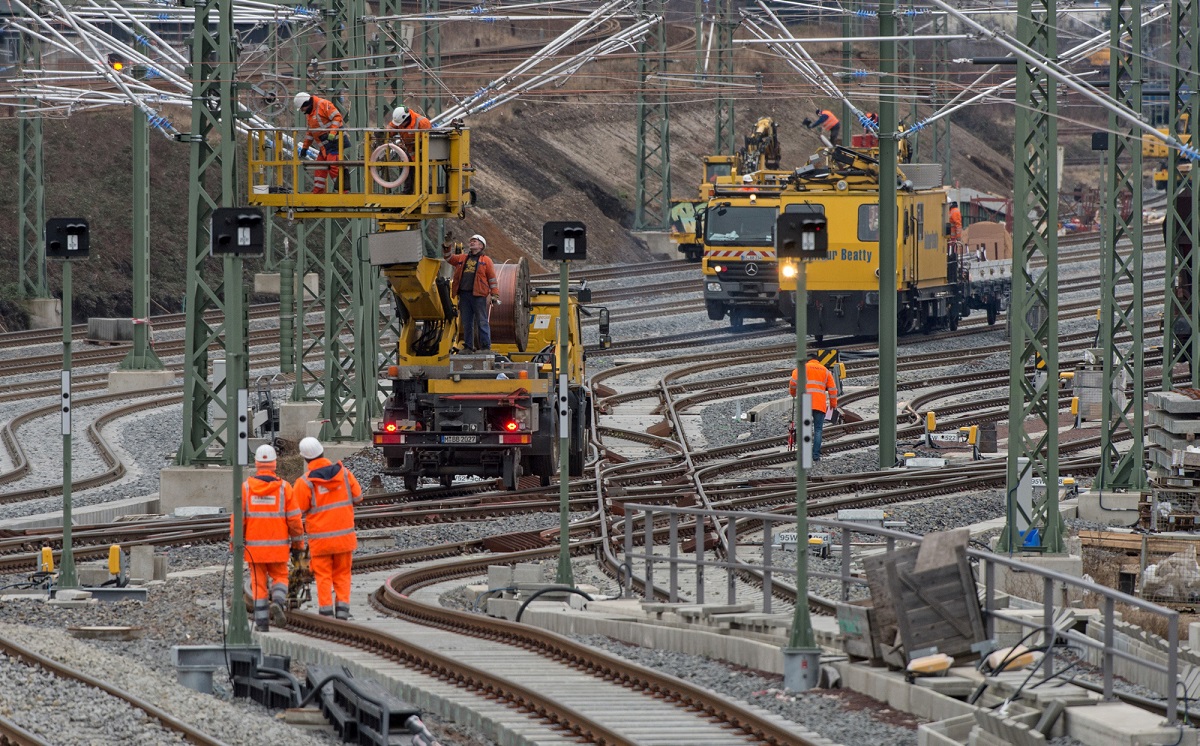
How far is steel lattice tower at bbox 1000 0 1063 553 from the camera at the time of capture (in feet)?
64.8

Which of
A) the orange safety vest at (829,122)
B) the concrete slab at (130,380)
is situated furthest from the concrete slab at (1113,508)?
the orange safety vest at (829,122)

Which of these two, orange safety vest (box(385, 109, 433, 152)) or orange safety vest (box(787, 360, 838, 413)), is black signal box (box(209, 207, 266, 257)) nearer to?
orange safety vest (box(385, 109, 433, 152))

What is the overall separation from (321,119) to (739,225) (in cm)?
2076

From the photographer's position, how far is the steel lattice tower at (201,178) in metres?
22.9

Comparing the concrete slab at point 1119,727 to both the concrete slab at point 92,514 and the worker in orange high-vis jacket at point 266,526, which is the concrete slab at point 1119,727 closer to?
the worker in orange high-vis jacket at point 266,526

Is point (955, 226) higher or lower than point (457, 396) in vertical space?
higher

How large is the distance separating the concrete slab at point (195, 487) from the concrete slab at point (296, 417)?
7865 millimetres

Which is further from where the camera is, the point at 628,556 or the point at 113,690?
the point at 628,556

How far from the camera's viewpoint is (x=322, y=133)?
82.5 ft

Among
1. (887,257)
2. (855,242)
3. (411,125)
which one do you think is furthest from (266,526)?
(855,242)

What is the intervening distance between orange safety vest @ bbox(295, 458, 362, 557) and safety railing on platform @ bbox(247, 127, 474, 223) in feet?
24.7

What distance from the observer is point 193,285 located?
24.2 meters

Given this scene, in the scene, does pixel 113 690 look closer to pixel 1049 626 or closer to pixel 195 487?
pixel 1049 626

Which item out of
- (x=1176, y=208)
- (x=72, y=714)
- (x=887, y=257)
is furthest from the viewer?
(x=887, y=257)
